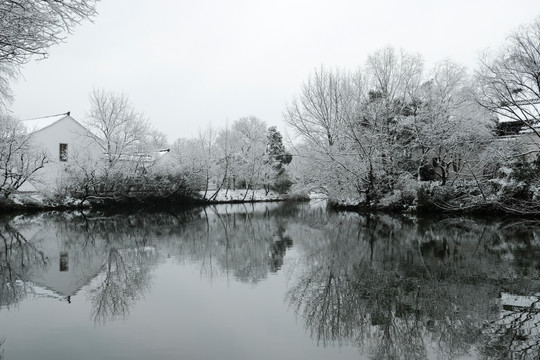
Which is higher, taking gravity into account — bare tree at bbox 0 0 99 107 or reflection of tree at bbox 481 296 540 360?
bare tree at bbox 0 0 99 107

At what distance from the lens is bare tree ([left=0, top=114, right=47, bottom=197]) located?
90.6 feet

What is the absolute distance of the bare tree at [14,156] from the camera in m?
27.6

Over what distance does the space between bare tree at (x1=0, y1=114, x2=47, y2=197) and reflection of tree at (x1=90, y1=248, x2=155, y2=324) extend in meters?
19.6

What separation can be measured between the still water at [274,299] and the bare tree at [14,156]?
16.1m

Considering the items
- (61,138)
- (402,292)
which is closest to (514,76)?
(402,292)

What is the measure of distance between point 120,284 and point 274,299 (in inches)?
127

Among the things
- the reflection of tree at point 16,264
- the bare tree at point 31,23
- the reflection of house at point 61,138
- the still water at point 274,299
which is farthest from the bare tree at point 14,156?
the bare tree at point 31,23

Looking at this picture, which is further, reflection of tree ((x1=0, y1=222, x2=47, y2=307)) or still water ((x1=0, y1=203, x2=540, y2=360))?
reflection of tree ((x1=0, y1=222, x2=47, y2=307))

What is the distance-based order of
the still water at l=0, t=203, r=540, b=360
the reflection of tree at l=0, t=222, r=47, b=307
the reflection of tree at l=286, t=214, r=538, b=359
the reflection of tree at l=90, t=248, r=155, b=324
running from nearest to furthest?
1. the still water at l=0, t=203, r=540, b=360
2. the reflection of tree at l=286, t=214, r=538, b=359
3. the reflection of tree at l=90, t=248, r=155, b=324
4. the reflection of tree at l=0, t=222, r=47, b=307

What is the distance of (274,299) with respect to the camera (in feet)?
24.6

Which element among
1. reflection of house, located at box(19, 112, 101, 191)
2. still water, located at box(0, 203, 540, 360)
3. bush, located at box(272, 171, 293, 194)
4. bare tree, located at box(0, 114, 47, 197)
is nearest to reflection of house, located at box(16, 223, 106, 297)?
still water, located at box(0, 203, 540, 360)

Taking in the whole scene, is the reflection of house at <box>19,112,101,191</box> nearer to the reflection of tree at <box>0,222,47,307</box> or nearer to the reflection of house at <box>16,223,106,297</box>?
the reflection of tree at <box>0,222,47,307</box>

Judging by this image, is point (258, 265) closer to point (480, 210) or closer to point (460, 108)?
point (480, 210)

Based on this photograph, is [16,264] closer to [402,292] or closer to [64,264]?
[64,264]
